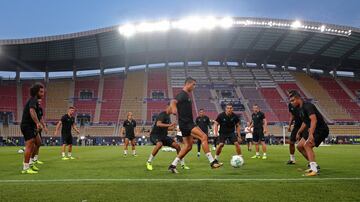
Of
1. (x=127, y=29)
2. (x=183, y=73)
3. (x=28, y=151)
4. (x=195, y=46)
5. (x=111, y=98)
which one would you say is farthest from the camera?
(x=183, y=73)

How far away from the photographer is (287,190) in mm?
6812

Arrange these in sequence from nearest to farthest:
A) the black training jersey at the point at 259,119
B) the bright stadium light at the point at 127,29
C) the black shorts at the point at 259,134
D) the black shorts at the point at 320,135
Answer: the black shorts at the point at 320,135, the black shorts at the point at 259,134, the black training jersey at the point at 259,119, the bright stadium light at the point at 127,29

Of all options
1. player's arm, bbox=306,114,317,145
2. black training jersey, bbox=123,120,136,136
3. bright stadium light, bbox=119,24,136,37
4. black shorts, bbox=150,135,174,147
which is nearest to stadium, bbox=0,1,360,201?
bright stadium light, bbox=119,24,136,37

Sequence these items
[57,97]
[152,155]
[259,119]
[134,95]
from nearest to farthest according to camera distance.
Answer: [152,155] → [259,119] → [57,97] → [134,95]

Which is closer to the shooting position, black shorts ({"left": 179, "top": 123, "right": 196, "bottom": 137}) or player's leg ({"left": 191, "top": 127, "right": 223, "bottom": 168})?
player's leg ({"left": 191, "top": 127, "right": 223, "bottom": 168})

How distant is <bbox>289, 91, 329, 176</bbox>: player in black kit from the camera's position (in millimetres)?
9477

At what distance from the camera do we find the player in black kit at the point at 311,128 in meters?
9.48

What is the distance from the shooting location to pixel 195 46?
192 ft

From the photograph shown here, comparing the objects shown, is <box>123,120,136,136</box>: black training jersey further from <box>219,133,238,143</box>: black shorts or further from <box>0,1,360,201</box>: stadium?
<box>0,1,360,201</box>: stadium

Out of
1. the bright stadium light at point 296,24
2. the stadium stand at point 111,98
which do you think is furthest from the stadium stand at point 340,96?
the stadium stand at point 111,98

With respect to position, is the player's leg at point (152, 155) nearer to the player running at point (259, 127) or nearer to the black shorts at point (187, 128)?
the black shorts at point (187, 128)

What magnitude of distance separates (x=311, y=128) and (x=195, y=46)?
50079 mm

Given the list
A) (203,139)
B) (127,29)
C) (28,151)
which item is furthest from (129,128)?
(127,29)

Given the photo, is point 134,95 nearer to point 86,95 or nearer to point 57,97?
point 86,95
